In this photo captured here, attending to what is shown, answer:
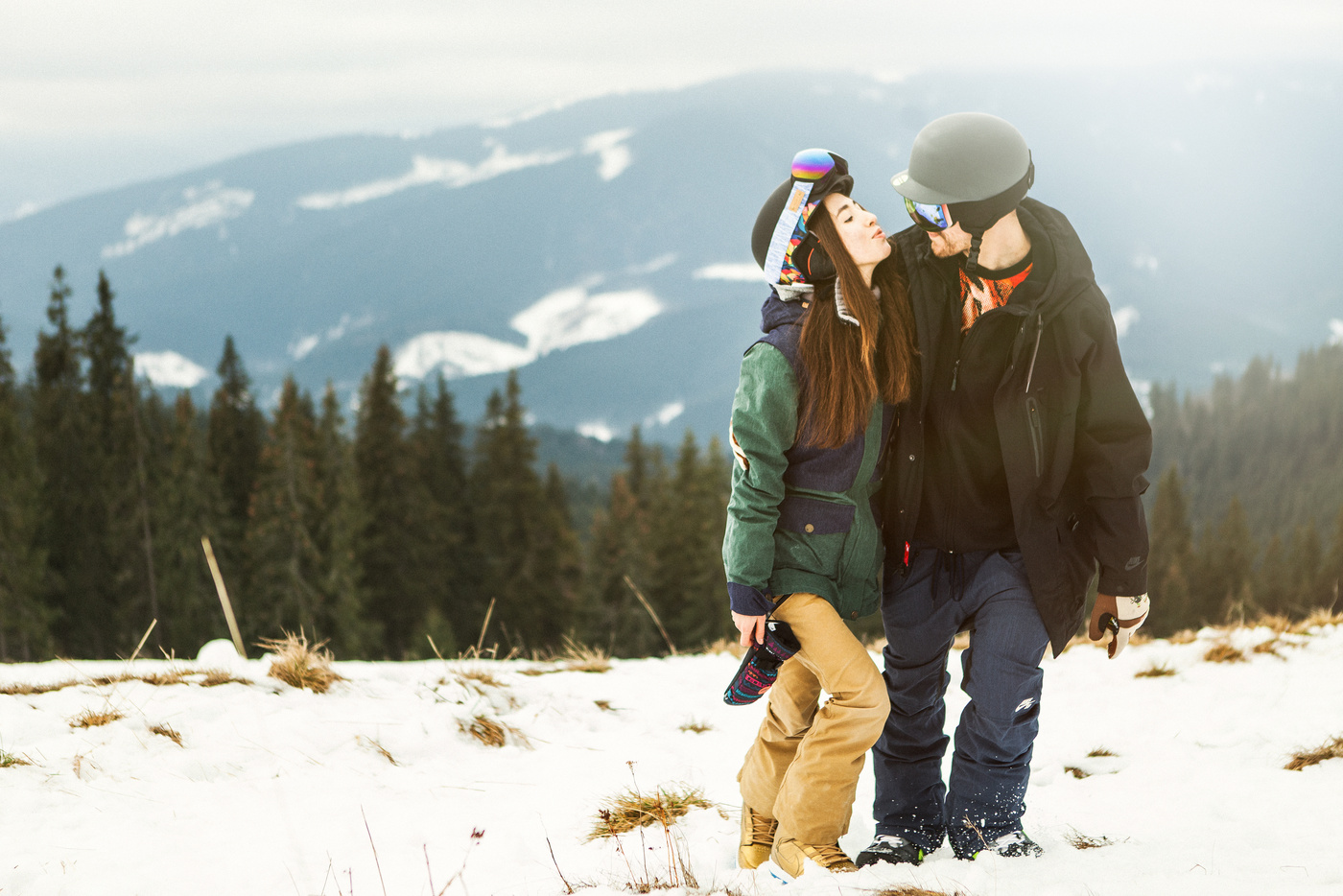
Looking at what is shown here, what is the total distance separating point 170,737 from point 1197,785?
4465 millimetres

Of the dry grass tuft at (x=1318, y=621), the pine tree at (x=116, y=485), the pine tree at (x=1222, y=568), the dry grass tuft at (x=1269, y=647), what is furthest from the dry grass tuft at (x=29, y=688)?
the pine tree at (x=1222, y=568)

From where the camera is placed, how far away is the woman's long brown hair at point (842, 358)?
2.85 meters

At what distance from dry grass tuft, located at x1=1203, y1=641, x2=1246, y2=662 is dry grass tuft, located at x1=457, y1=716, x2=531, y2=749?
4230mm

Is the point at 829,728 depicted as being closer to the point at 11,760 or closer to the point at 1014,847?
the point at 1014,847

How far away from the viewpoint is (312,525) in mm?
35125

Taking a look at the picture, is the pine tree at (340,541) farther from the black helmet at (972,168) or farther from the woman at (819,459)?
the black helmet at (972,168)

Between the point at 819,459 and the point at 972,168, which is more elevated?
the point at 972,168

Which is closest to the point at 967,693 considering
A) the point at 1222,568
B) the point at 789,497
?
the point at 789,497

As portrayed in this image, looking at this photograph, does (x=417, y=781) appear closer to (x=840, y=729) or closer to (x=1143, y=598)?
(x=840, y=729)

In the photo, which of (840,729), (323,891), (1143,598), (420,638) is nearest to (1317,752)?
(1143,598)

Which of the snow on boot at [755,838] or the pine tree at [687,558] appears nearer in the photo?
the snow on boot at [755,838]

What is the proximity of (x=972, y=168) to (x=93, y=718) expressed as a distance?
14.3 feet

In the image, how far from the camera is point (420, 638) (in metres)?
31.7

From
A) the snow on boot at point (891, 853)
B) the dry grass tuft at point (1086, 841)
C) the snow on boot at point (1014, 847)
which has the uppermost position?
the snow on boot at point (1014, 847)
